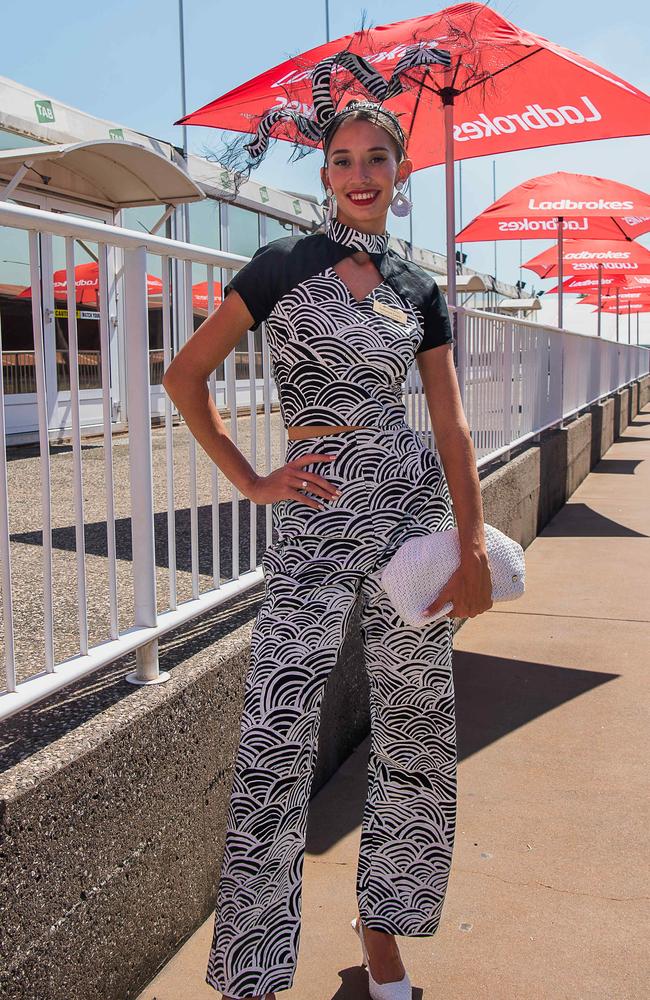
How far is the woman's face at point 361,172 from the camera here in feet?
6.89

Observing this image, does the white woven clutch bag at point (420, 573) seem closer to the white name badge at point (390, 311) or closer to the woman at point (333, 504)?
the woman at point (333, 504)

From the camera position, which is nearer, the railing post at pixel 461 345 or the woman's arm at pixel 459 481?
the woman's arm at pixel 459 481

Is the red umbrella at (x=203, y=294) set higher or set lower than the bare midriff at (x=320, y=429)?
higher

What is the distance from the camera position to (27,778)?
189cm

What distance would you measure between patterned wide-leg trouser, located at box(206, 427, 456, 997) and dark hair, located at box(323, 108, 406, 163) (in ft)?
2.14

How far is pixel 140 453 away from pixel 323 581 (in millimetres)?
668

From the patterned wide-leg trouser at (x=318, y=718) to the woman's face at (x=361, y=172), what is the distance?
48 cm

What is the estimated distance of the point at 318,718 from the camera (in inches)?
81.7

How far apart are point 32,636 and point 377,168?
1786 mm

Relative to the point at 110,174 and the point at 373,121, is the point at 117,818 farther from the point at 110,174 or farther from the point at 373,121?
the point at 110,174

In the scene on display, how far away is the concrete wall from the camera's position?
1.89m

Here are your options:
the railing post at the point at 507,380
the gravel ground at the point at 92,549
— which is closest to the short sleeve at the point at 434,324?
the gravel ground at the point at 92,549

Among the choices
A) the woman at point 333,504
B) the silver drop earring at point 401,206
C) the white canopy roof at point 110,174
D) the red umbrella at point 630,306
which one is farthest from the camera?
the red umbrella at point 630,306

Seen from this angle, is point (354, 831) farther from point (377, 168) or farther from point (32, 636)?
point (377, 168)
